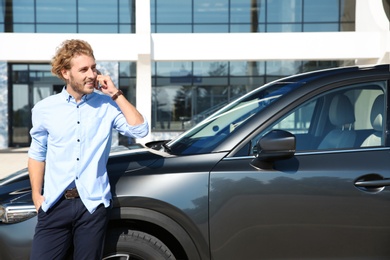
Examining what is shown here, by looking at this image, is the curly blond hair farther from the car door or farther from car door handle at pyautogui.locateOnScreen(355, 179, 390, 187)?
car door handle at pyautogui.locateOnScreen(355, 179, 390, 187)

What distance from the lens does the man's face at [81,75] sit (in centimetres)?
213

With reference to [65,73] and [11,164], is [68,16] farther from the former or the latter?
[65,73]

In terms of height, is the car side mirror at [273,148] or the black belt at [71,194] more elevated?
the car side mirror at [273,148]

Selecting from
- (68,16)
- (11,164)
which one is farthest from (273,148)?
(68,16)

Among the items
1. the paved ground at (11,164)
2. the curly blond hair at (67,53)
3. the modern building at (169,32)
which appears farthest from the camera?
the modern building at (169,32)

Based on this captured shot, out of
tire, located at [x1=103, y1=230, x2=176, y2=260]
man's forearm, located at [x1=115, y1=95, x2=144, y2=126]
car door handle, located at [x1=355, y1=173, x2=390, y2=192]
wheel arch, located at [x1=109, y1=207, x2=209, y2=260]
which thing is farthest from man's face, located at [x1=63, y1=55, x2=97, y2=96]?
car door handle, located at [x1=355, y1=173, x2=390, y2=192]

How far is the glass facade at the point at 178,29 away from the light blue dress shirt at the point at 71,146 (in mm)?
16651

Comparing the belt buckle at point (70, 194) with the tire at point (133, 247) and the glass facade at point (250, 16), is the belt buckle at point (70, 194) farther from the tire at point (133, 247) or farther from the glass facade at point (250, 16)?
the glass facade at point (250, 16)

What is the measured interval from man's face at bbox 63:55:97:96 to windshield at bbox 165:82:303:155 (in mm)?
839

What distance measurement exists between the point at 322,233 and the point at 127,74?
17.7m

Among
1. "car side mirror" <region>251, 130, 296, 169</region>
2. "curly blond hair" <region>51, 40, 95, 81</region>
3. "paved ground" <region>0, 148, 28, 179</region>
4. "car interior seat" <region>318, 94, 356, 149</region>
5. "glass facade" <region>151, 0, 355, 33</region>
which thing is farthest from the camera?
"glass facade" <region>151, 0, 355, 33</region>

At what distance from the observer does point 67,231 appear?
2.18 metres

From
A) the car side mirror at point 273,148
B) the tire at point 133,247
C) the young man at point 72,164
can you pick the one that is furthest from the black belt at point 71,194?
the car side mirror at point 273,148

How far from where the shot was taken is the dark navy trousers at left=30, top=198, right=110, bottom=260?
2139mm
